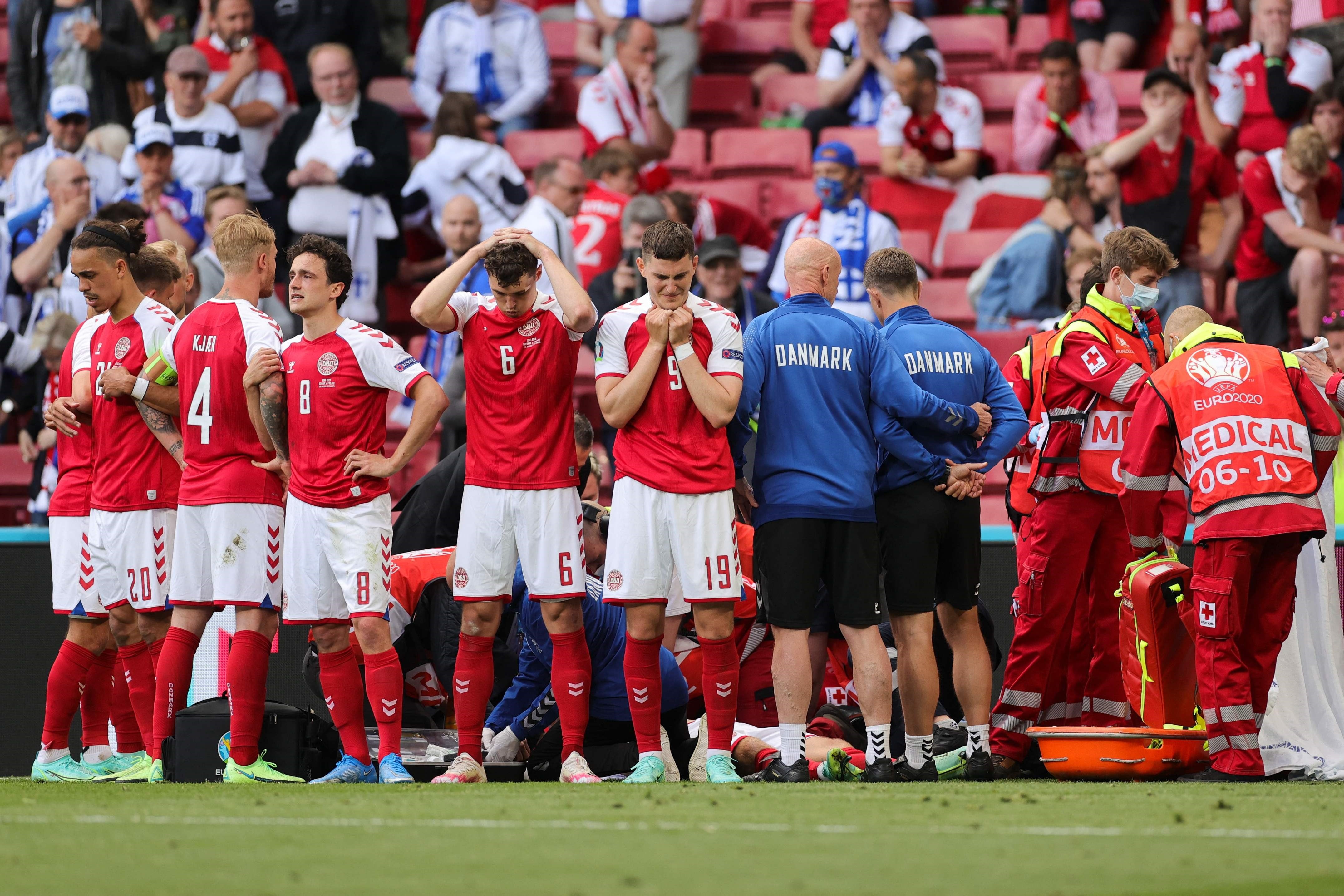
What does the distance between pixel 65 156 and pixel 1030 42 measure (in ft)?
25.9

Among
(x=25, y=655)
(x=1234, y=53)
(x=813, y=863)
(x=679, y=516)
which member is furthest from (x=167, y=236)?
(x=813, y=863)

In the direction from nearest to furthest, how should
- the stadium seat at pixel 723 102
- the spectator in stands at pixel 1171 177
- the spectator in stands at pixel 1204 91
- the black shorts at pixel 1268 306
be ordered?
1. the black shorts at pixel 1268 306
2. the spectator in stands at pixel 1171 177
3. the spectator in stands at pixel 1204 91
4. the stadium seat at pixel 723 102

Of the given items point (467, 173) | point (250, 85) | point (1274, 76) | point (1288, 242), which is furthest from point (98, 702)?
point (1274, 76)

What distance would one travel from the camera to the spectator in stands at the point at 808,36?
545 inches

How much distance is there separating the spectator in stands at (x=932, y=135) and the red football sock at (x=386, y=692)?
7.23 meters

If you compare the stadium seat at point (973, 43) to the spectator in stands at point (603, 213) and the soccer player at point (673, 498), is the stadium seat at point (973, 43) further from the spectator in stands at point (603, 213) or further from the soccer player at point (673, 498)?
the soccer player at point (673, 498)

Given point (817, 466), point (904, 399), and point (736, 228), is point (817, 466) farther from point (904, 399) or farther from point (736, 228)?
point (736, 228)

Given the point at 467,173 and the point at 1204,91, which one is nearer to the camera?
the point at 1204,91

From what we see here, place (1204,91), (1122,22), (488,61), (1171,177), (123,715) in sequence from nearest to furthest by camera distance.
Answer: (123,715) → (1171,177) → (1204,91) → (1122,22) → (488,61)

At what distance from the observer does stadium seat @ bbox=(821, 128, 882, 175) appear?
1312 cm

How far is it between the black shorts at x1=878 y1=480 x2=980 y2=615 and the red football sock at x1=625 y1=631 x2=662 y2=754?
1019mm

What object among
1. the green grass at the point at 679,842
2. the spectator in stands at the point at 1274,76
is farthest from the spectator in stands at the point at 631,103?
the green grass at the point at 679,842

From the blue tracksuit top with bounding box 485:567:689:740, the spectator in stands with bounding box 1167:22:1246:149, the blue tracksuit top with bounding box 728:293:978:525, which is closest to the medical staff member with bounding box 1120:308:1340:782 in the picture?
the blue tracksuit top with bounding box 728:293:978:525

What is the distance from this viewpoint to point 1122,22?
13078 mm
